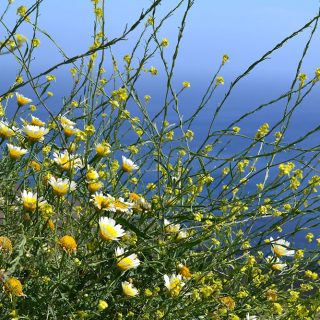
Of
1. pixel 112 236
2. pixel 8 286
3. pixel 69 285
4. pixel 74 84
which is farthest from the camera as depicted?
pixel 74 84

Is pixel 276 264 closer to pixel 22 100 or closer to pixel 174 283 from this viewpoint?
pixel 174 283

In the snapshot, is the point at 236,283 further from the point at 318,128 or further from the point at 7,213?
the point at 7,213

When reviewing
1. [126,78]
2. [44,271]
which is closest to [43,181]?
[44,271]

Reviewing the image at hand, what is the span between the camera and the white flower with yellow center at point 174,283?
216cm

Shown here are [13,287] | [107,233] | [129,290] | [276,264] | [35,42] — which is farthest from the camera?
[35,42]

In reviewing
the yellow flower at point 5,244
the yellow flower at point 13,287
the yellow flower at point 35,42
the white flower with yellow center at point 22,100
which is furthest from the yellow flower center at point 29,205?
the yellow flower at point 35,42

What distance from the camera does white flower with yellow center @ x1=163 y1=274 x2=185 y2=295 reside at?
2162 mm

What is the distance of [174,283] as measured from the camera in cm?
219

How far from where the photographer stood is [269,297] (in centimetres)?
260

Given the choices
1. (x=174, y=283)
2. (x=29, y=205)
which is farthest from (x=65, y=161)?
(x=174, y=283)

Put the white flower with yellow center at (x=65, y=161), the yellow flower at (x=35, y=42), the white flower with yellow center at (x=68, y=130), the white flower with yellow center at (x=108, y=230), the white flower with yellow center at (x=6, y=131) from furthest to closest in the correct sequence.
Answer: the yellow flower at (x=35, y=42)
the white flower with yellow center at (x=68, y=130)
the white flower with yellow center at (x=6, y=131)
the white flower with yellow center at (x=65, y=161)
the white flower with yellow center at (x=108, y=230)

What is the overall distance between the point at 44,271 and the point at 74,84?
1112 millimetres

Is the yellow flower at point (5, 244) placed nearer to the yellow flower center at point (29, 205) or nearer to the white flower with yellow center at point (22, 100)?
the yellow flower center at point (29, 205)

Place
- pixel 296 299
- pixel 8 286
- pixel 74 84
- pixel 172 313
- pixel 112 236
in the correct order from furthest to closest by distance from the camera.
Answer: pixel 74 84
pixel 296 299
pixel 172 313
pixel 112 236
pixel 8 286
